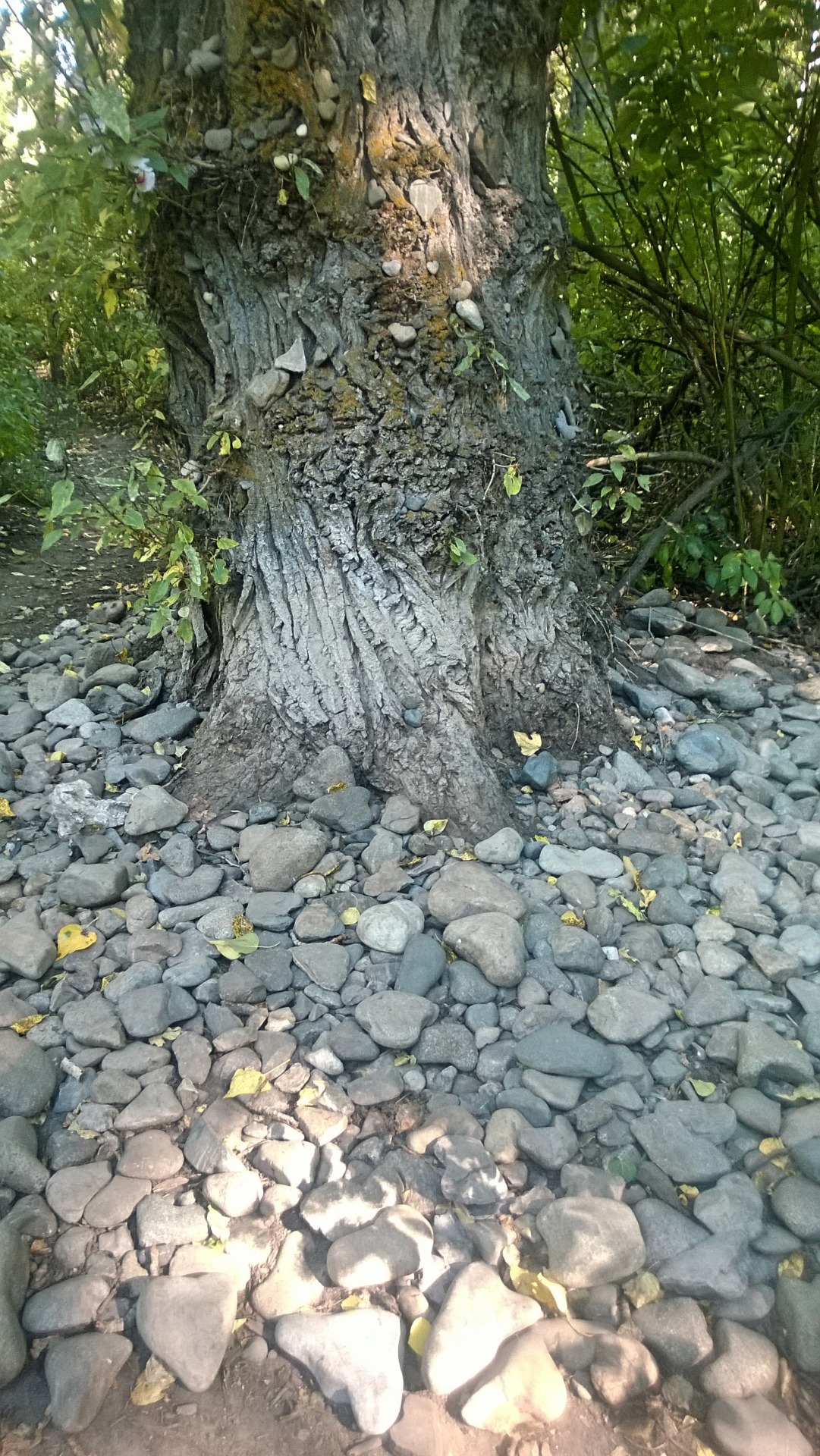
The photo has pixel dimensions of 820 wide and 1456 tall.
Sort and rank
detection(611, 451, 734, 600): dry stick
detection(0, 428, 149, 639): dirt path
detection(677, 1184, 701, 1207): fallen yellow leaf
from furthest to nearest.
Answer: detection(0, 428, 149, 639): dirt path
detection(611, 451, 734, 600): dry stick
detection(677, 1184, 701, 1207): fallen yellow leaf

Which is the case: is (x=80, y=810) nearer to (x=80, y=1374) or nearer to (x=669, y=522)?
(x=80, y=1374)

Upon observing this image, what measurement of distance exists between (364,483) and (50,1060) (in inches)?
59.1

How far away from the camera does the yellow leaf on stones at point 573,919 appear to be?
2293 millimetres

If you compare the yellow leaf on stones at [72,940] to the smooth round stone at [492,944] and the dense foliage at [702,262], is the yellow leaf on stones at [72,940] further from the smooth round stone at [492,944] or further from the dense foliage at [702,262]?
the dense foliage at [702,262]

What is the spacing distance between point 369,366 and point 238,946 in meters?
1.42

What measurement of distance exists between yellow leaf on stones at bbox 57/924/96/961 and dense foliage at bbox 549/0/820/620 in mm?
1781

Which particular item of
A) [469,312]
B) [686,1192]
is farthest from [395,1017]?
[469,312]

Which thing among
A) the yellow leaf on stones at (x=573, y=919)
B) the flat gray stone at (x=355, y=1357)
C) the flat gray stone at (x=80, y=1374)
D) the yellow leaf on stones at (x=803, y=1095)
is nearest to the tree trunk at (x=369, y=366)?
the yellow leaf on stones at (x=573, y=919)

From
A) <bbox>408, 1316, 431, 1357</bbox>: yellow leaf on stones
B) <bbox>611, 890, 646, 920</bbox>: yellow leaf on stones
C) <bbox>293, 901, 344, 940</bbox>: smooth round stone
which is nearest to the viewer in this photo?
<bbox>408, 1316, 431, 1357</bbox>: yellow leaf on stones

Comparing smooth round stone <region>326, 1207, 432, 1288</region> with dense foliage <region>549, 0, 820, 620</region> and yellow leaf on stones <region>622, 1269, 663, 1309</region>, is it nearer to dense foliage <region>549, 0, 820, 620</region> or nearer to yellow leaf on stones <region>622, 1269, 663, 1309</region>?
yellow leaf on stones <region>622, 1269, 663, 1309</region>

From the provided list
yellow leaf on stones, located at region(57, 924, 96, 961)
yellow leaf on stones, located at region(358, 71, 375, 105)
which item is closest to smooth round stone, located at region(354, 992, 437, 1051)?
yellow leaf on stones, located at region(57, 924, 96, 961)

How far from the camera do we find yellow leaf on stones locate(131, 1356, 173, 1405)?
4.84 feet

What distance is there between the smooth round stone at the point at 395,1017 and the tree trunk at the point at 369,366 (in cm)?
56

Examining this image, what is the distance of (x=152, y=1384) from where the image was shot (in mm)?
1491
